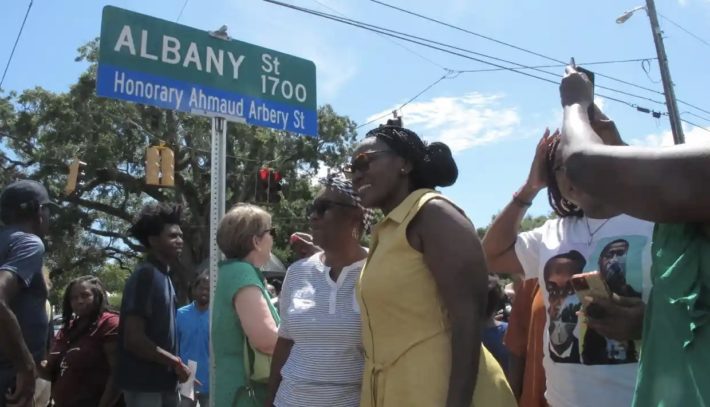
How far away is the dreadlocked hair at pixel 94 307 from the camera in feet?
15.9

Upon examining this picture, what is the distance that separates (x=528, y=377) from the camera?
264cm

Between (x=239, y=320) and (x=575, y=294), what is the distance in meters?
1.67

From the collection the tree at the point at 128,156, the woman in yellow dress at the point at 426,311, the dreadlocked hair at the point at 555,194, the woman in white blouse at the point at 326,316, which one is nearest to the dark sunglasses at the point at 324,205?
the woman in white blouse at the point at 326,316

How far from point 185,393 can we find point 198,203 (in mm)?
22722

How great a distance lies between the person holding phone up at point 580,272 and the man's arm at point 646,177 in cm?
44

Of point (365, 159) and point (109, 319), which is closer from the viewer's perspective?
point (365, 159)

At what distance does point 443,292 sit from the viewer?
2.01 m

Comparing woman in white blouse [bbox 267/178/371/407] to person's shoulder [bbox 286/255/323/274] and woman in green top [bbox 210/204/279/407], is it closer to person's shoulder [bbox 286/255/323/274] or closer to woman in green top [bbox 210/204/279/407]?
person's shoulder [bbox 286/255/323/274]

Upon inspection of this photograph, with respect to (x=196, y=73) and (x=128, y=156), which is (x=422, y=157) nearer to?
(x=196, y=73)

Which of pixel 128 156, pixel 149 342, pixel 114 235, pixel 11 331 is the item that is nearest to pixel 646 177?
pixel 11 331

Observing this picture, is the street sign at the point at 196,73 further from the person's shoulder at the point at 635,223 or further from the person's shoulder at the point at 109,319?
the person's shoulder at the point at 635,223

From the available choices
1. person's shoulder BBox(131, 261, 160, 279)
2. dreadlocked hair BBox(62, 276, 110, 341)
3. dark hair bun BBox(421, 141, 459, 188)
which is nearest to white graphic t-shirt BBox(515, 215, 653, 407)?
dark hair bun BBox(421, 141, 459, 188)

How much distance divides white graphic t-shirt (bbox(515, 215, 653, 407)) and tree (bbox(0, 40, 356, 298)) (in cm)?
2232

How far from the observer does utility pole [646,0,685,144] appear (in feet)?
44.0
